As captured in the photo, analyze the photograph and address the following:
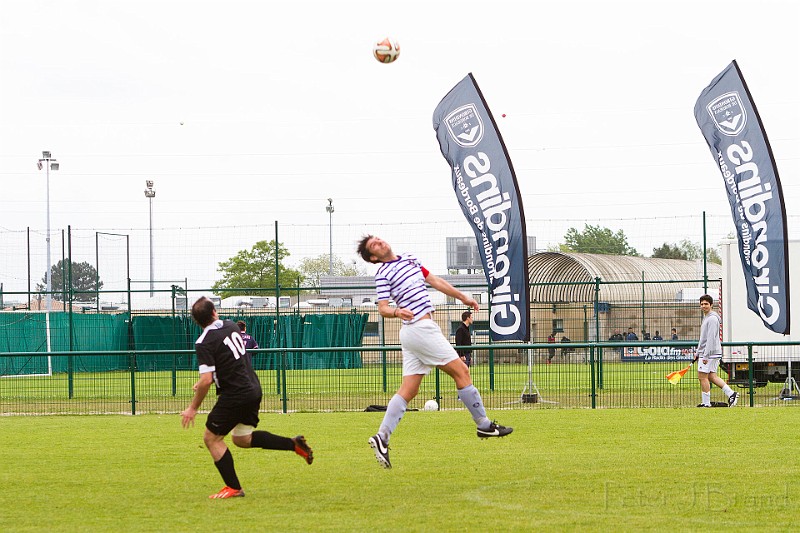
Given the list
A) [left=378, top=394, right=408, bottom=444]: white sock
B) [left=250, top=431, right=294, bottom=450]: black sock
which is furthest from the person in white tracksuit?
[left=250, top=431, right=294, bottom=450]: black sock

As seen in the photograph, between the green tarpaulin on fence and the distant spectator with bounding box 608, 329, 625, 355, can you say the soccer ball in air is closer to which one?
the green tarpaulin on fence

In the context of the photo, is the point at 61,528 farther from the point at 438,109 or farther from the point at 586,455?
the point at 438,109

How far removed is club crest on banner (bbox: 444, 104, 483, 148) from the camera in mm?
16875

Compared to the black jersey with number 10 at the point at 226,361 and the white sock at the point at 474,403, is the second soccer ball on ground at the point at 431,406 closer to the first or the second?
the white sock at the point at 474,403

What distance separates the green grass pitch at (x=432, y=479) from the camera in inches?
266

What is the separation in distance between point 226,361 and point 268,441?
77cm

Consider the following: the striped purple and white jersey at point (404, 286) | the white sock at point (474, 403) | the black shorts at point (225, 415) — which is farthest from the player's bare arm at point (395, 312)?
the black shorts at point (225, 415)

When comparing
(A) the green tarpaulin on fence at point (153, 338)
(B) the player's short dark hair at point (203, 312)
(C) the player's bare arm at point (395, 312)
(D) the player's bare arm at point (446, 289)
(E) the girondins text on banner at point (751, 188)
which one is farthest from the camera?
(A) the green tarpaulin on fence at point (153, 338)

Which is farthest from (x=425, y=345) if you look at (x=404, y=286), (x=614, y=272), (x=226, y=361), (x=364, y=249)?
(x=614, y=272)

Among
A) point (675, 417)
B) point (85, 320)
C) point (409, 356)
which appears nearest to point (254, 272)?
point (85, 320)

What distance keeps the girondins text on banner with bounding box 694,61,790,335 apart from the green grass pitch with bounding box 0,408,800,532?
397 centimetres

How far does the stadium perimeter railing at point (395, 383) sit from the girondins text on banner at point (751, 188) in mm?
1116

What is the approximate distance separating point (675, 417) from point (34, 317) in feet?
74.2

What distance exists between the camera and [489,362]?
18.4m
